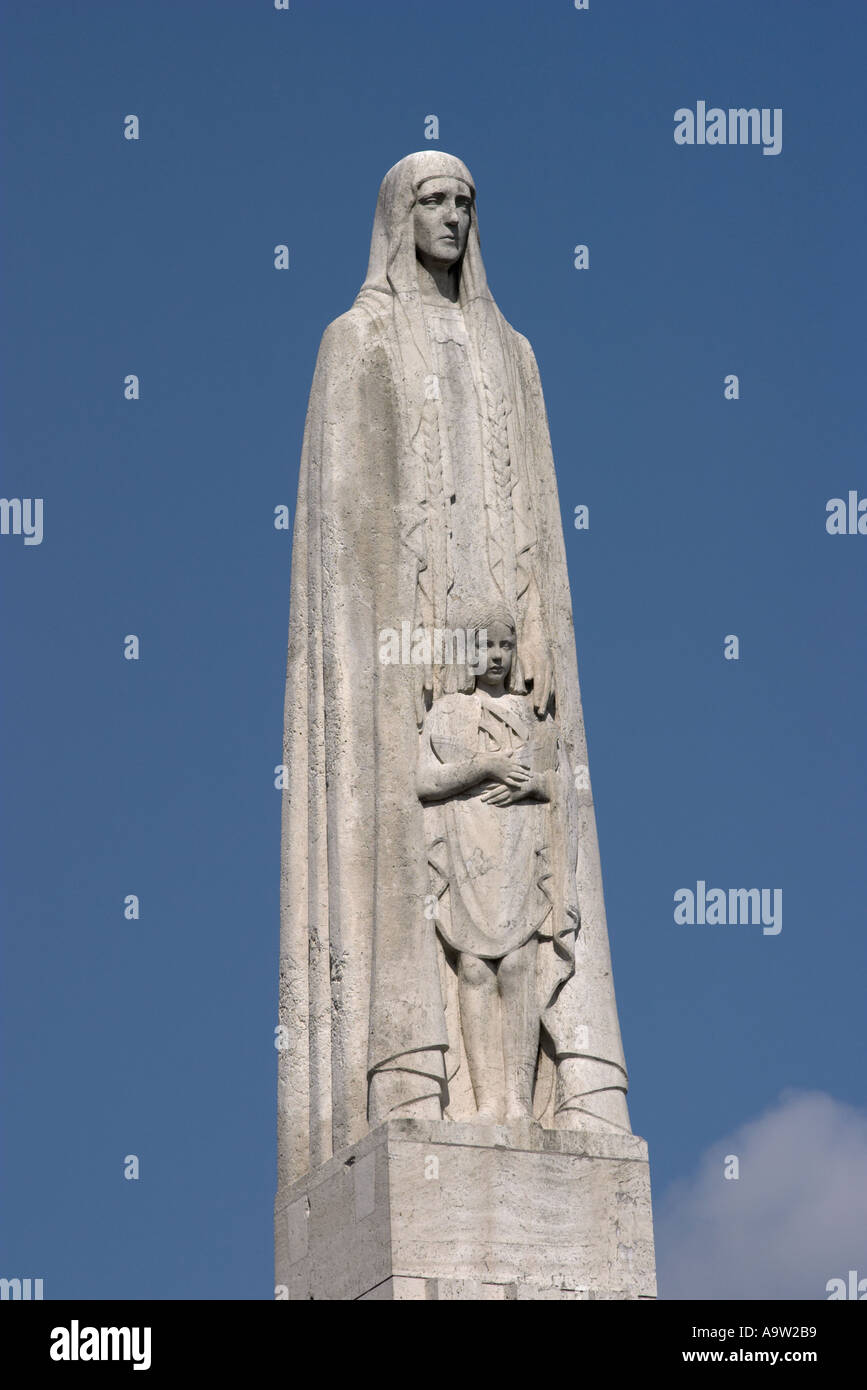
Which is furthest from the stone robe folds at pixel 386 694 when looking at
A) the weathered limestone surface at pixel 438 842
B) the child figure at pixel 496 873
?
the child figure at pixel 496 873

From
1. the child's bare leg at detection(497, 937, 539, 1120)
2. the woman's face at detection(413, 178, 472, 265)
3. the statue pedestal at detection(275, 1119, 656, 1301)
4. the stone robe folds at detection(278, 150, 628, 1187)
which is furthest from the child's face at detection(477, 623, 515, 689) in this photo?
the statue pedestal at detection(275, 1119, 656, 1301)

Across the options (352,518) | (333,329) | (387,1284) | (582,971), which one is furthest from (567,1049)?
(333,329)

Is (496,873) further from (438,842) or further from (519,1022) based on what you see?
(519,1022)

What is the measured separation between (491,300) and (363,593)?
9.27 ft

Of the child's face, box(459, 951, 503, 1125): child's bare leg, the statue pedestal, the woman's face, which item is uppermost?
the woman's face

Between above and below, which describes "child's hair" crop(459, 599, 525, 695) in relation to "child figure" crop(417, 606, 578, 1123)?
above

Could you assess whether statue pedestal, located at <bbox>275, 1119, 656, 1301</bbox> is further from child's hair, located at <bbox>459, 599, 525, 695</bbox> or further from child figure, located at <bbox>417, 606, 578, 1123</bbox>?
child's hair, located at <bbox>459, 599, 525, 695</bbox>

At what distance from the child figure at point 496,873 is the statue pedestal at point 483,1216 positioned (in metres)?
0.56

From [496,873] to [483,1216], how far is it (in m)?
2.67

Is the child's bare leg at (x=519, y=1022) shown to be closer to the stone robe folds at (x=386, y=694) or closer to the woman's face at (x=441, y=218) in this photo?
the stone robe folds at (x=386, y=694)

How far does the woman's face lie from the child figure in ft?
10.2

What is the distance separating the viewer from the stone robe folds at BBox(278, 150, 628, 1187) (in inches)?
858

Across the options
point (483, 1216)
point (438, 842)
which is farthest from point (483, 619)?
point (483, 1216)
